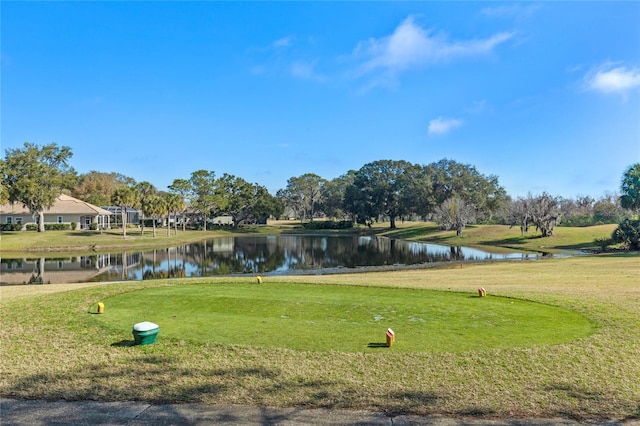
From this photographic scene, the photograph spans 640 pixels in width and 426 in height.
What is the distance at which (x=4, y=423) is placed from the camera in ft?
15.6

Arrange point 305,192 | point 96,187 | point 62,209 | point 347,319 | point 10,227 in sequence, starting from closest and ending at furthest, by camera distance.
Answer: point 347,319 → point 10,227 → point 62,209 → point 96,187 → point 305,192

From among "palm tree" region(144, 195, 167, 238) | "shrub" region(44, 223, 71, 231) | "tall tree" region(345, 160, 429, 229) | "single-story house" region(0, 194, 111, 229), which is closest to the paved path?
"palm tree" region(144, 195, 167, 238)

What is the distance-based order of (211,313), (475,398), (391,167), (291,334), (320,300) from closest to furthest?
1. (475,398)
2. (291,334)
3. (211,313)
4. (320,300)
5. (391,167)

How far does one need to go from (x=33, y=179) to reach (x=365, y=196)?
59.8 meters

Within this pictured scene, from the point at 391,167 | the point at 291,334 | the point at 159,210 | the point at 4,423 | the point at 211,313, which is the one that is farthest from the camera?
the point at 391,167

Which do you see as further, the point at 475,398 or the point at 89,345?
the point at 89,345

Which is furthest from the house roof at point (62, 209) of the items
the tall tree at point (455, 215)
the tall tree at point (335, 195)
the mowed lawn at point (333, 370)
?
the mowed lawn at point (333, 370)

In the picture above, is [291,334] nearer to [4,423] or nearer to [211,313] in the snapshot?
[211,313]

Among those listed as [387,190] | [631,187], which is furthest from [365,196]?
[631,187]

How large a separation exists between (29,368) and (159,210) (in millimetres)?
60087

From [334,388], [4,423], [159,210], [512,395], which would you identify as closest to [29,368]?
[4,423]

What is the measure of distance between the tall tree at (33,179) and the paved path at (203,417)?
65.6m

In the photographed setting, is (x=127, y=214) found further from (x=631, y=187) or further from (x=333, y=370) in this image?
(x=333, y=370)

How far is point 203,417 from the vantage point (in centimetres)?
486
